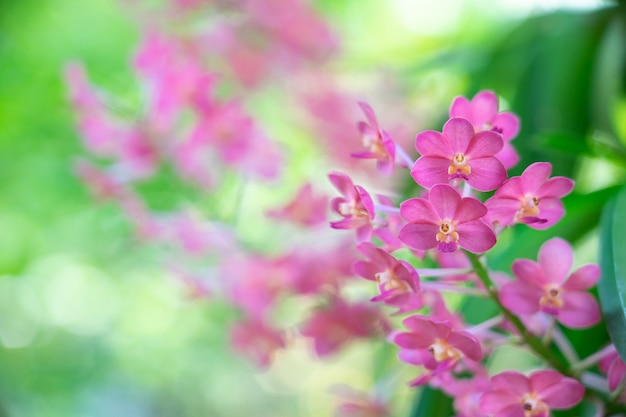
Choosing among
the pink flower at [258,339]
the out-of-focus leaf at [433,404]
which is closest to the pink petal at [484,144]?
the out-of-focus leaf at [433,404]

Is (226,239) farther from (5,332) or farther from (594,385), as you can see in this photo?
(5,332)

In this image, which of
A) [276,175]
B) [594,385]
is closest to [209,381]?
[276,175]

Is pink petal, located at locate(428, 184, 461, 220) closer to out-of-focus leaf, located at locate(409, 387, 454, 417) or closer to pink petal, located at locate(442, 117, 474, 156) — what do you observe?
pink petal, located at locate(442, 117, 474, 156)

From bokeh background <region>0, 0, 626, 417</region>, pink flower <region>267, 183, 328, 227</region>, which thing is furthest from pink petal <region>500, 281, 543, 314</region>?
pink flower <region>267, 183, 328, 227</region>

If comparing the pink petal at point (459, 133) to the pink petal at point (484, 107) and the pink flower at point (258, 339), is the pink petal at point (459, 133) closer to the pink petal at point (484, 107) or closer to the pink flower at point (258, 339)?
the pink petal at point (484, 107)

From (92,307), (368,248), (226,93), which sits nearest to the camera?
(368,248)

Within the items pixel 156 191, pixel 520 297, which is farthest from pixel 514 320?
pixel 156 191
